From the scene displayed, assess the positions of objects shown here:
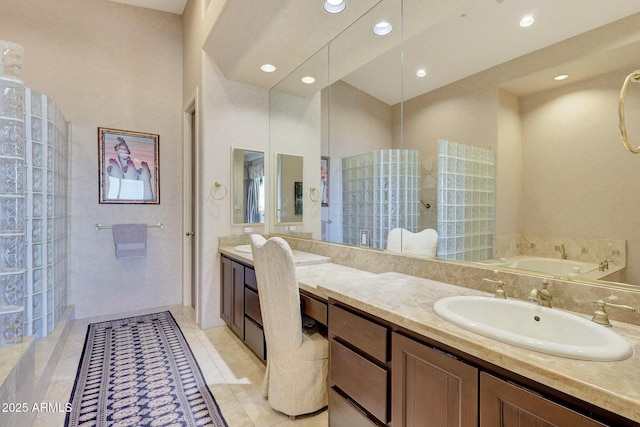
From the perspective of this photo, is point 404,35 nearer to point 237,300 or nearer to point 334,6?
point 334,6

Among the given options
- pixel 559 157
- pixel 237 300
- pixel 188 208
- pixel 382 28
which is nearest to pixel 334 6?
pixel 382 28

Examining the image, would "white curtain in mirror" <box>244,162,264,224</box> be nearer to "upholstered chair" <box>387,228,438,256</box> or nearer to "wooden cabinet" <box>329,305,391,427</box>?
"upholstered chair" <box>387,228,438,256</box>

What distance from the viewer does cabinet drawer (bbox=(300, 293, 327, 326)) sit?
1.64 m

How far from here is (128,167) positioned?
353 cm

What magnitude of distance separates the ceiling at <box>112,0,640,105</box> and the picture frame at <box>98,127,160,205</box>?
1378 millimetres

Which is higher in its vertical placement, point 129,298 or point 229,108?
point 229,108

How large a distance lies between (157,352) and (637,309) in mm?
2944

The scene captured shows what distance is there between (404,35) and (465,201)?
45.2 inches

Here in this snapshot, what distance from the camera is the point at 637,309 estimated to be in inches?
40.4

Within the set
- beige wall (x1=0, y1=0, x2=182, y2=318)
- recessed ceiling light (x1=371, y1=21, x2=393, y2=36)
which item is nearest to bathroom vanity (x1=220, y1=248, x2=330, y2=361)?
beige wall (x1=0, y1=0, x2=182, y2=318)

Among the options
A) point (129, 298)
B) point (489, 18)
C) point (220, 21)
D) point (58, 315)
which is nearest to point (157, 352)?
point (58, 315)

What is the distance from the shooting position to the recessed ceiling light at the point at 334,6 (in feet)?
6.47

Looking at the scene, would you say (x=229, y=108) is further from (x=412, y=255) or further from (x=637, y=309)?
(x=637, y=309)

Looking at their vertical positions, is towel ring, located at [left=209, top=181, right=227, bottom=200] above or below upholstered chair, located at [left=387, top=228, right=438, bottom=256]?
above
